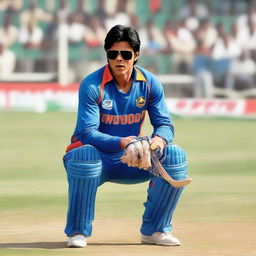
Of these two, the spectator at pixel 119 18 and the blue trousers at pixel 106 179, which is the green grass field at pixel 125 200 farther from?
the spectator at pixel 119 18

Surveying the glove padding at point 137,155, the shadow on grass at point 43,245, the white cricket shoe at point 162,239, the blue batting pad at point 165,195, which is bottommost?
the shadow on grass at point 43,245

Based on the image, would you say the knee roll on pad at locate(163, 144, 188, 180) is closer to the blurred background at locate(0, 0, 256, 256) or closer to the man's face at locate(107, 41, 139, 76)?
the man's face at locate(107, 41, 139, 76)

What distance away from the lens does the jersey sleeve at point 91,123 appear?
6.36 meters

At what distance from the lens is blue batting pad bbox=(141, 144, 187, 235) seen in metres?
6.39

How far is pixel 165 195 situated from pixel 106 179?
45 centimetres

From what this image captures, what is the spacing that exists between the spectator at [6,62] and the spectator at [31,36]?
0.42 m

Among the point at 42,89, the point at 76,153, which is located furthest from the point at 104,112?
the point at 42,89

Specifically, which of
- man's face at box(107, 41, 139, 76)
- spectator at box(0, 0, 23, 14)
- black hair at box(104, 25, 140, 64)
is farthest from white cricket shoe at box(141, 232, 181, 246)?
spectator at box(0, 0, 23, 14)

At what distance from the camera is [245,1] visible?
23.2 meters

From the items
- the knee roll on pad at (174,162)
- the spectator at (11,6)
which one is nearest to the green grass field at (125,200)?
the knee roll on pad at (174,162)

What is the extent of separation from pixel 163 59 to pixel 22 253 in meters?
15.6

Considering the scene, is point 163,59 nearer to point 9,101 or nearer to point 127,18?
point 127,18

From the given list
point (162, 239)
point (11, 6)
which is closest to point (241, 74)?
point (11, 6)

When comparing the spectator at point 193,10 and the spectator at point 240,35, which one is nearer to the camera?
the spectator at point 240,35
